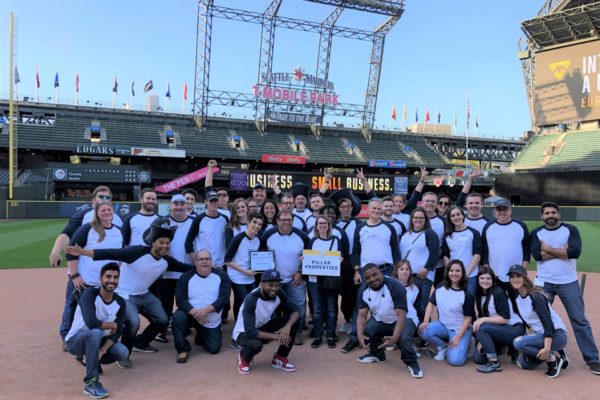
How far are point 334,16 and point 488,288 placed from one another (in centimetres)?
4443

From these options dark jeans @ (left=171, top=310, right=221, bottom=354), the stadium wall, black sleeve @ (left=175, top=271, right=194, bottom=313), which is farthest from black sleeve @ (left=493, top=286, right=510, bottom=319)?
the stadium wall

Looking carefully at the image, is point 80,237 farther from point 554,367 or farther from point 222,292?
point 554,367

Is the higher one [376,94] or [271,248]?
→ [376,94]

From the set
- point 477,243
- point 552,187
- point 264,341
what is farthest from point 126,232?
point 552,187

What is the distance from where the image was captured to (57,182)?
37188 mm

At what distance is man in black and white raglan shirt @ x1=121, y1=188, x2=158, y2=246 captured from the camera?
242 inches

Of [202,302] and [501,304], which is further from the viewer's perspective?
[202,302]

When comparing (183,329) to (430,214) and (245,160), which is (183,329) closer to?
(430,214)

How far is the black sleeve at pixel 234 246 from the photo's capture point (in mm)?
6359

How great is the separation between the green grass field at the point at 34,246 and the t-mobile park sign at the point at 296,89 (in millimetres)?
26174

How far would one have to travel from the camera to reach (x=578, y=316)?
545 centimetres

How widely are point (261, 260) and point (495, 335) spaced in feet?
10.1

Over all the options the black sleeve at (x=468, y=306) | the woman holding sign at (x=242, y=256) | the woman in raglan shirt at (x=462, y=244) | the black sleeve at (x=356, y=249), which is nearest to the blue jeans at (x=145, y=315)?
the woman holding sign at (x=242, y=256)

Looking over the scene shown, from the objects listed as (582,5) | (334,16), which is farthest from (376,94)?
(582,5)
